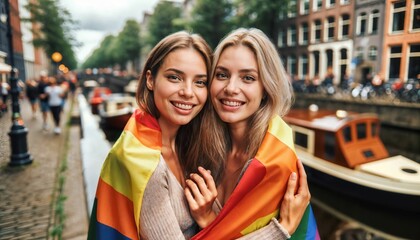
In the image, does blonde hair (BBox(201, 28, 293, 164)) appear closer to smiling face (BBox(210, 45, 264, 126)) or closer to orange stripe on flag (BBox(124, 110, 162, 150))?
smiling face (BBox(210, 45, 264, 126))

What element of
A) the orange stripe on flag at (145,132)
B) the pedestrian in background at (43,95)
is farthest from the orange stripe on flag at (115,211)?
the pedestrian in background at (43,95)

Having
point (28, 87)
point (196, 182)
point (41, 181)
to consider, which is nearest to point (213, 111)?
point (196, 182)

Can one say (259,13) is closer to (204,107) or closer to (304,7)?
(304,7)

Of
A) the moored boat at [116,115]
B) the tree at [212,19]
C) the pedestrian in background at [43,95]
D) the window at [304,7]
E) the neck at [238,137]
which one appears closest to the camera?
the neck at [238,137]

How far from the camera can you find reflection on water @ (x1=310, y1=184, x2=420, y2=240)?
624 cm

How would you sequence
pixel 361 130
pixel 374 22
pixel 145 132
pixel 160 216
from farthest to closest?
1. pixel 361 130
2. pixel 374 22
3. pixel 145 132
4. pixel 160 216

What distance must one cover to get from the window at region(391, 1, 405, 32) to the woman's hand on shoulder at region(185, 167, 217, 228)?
152cm

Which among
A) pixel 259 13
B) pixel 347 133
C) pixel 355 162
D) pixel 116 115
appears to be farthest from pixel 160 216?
pixel 259 13

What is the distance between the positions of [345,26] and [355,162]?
16.2ft

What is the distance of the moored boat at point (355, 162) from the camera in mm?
6160

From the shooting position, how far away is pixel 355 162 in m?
6.88

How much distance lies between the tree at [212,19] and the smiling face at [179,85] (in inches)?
1008

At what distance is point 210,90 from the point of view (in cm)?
185

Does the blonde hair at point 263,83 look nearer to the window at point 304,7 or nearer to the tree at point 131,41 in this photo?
the window at point 304,7
